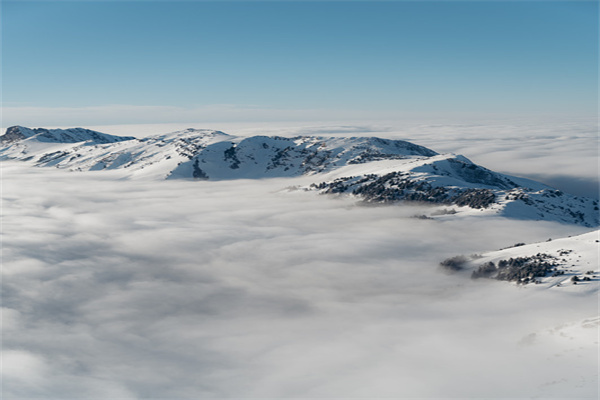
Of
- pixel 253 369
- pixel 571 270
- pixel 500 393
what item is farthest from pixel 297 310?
pixel 571 270

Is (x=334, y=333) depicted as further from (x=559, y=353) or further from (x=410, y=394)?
(x=559, y=353)

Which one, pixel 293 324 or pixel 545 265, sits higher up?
pixel 545 265

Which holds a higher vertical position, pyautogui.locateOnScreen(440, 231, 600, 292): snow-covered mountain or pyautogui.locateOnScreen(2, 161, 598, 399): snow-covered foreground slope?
pyautogui.locateOnScreen(440, 231, 600, 292): snow-covered mountain

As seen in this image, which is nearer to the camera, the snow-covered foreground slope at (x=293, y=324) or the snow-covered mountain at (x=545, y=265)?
the snow-covered foreground slope at (x=293, y=324)

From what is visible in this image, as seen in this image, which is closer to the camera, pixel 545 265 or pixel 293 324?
pixel 293 324

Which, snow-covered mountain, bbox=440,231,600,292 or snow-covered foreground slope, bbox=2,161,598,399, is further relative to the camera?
snow-covered mountain, bbox=440,231,600,292

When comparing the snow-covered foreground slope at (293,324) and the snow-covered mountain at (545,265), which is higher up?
the snow-covered mountain at (545,265)
